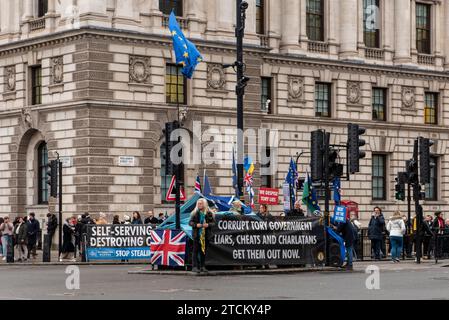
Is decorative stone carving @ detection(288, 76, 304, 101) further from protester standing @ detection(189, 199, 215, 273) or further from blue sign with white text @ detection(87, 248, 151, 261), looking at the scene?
protester standing @ detection(189, 199, 215, 273)

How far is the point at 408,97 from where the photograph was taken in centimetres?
6381

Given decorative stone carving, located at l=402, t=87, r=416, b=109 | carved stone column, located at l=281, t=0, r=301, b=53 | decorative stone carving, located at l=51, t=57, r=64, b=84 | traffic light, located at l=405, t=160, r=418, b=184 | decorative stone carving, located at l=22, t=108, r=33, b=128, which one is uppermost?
carved stone column, located at l=281, t=0, r=301, b=53

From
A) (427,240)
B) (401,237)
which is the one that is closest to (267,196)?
(401,237)

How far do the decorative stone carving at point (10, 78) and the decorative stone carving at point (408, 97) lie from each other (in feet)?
67.7

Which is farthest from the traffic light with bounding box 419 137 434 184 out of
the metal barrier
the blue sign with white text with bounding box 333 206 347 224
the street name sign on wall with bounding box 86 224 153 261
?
the street name sign on wall with bounding box 86 224 153 261

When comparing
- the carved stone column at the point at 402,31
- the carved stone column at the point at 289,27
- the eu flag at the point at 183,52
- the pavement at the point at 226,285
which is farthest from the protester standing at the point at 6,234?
the carved stone column at the point at 402,31

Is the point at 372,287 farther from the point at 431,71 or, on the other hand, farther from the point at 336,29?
the point at 431,71

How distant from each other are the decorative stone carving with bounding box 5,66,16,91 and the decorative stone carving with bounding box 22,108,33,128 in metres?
1.61

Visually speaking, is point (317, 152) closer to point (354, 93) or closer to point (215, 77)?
point (215, 77)

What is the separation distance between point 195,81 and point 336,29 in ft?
34.5

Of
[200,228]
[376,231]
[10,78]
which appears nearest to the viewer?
[200,228]

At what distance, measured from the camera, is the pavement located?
2423 cm

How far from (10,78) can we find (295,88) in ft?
44.7
